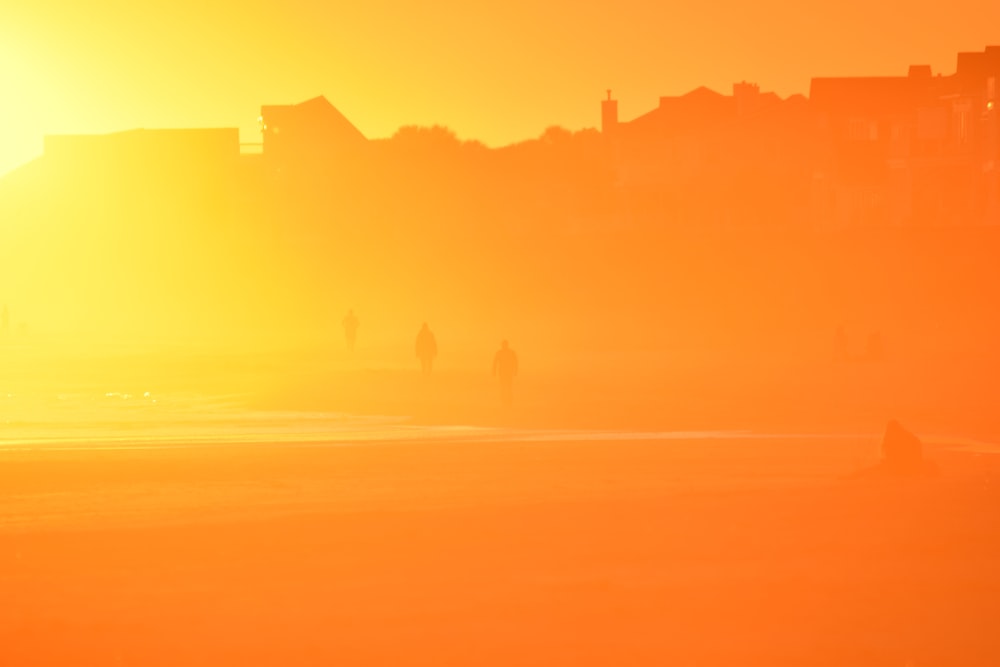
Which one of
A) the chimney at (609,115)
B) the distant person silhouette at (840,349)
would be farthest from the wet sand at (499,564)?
the chimney at (609,115)

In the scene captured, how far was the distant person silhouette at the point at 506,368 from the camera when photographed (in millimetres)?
31812

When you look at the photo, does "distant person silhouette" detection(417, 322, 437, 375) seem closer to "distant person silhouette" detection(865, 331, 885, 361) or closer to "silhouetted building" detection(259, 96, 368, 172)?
"distant person silhouette" detection(865, 331, 885, 361)

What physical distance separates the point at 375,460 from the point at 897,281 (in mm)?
47550

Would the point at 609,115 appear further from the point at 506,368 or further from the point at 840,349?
the point at 506,368

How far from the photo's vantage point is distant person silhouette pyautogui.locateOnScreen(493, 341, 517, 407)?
31812mm

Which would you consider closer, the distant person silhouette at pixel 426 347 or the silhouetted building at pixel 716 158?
the distant person silhouette at pixel 426 347

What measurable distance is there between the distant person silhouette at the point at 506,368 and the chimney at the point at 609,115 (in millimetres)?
65905

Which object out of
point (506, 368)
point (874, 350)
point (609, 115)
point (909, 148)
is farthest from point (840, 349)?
point (609, 115)

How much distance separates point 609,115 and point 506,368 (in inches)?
2662

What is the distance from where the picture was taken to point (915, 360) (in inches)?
1721

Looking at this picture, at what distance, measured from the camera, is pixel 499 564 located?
14.7m

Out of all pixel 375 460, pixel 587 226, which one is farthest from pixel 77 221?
pixel 375 460

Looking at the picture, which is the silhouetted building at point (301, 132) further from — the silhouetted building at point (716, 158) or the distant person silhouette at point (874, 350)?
the distant person silhouette at point (874, 350)

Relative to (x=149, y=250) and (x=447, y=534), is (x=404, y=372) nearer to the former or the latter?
(x=447, y=534)
